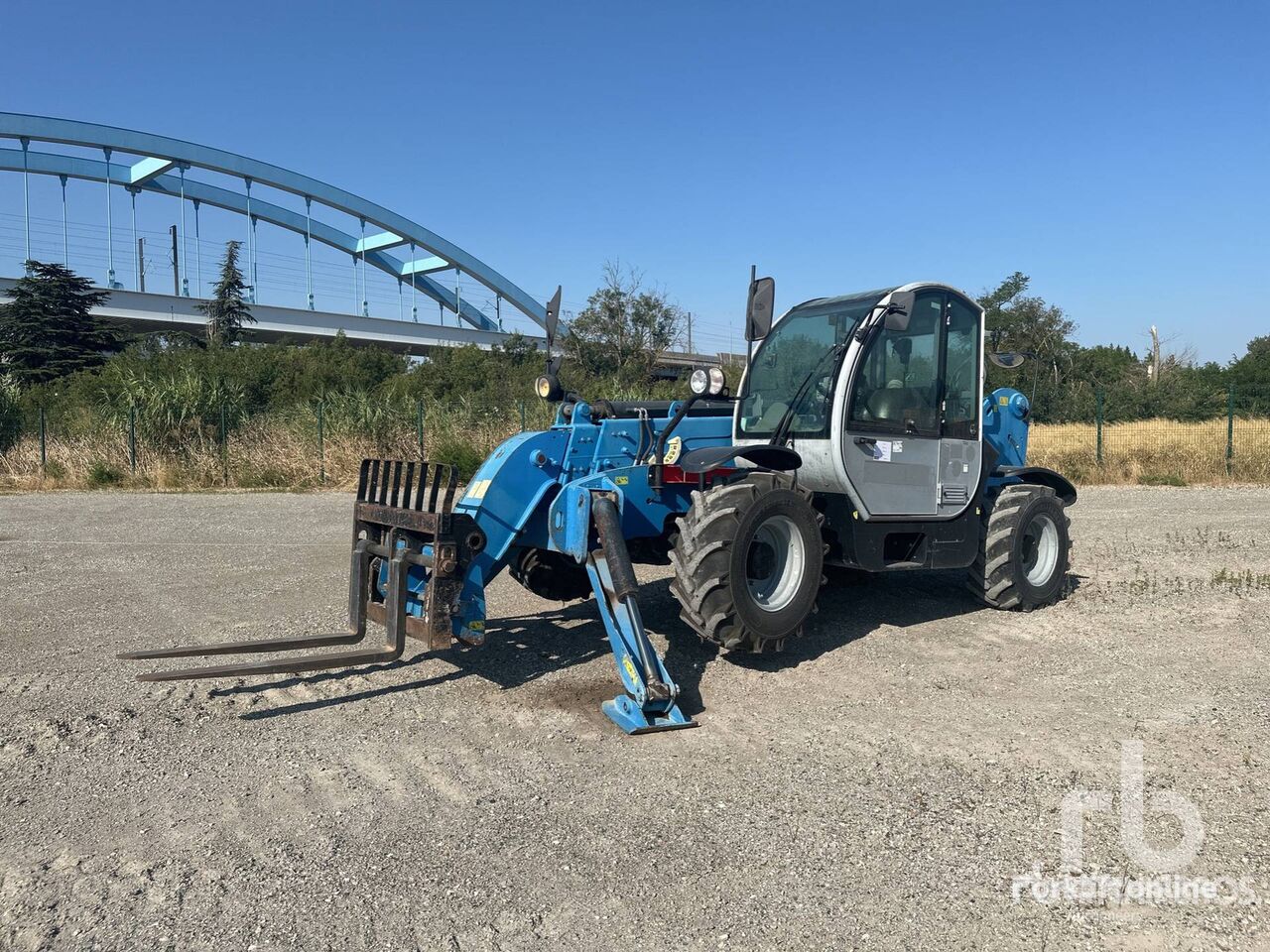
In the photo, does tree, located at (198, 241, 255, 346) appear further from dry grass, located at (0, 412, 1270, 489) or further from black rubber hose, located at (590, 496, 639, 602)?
black rubber hose, located at (590, 496, 639, 602)

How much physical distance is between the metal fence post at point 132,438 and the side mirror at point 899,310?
18.6 metres

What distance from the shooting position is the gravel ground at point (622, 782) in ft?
10.3

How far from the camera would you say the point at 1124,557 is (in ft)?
32.2

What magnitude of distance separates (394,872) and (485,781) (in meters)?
0.84

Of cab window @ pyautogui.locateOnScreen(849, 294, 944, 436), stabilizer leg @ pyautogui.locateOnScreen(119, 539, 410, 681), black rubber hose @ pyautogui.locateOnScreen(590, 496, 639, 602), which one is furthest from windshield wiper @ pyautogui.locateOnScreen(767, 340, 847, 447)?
stabilizer leg @ pyautogui.locateOnScreen(119, 539, 410, 681)

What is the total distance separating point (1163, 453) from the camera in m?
19.8

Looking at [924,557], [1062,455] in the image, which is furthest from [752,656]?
[1062,455]

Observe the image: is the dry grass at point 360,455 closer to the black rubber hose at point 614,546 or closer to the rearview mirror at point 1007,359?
the rearview mirror at point 1007,359

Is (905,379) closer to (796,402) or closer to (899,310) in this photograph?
(899,310)

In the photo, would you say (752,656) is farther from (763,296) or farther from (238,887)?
(238,887)

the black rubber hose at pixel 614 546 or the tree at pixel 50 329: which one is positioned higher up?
the tree at pixel 50 329

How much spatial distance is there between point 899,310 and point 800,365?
78 cm

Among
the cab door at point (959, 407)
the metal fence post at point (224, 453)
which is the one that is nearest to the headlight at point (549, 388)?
the cab door at point (959, 407)

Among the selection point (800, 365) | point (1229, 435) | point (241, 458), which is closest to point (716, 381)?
point (800, 365)
